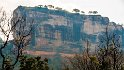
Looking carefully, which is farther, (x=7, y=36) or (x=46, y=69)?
(x=46, y=69)

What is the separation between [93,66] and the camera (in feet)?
156

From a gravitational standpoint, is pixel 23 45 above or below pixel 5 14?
below

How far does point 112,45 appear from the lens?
158ft

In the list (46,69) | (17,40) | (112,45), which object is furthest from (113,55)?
(17,40)

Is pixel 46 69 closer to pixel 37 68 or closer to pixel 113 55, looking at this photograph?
pixel 37 68

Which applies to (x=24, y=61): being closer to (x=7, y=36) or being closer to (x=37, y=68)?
(x=37, y=68)

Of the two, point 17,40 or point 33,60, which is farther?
point 33,60

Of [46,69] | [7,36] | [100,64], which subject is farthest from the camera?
[46,69]

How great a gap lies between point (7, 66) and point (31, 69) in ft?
Answer: 15.7

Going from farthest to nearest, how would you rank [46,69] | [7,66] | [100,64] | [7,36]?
[46,69] < [100,64] < [7,66] < [7,36]

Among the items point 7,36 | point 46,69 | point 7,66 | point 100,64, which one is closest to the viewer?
point 7,36

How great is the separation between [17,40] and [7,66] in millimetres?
3595

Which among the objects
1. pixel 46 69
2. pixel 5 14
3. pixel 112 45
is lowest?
pixel 46 69

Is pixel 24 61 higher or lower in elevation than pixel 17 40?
lower
